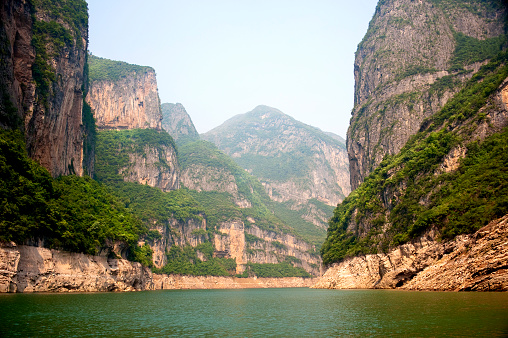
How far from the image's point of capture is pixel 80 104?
315ft

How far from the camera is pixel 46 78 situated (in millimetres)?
73625

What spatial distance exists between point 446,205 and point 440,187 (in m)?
7.88

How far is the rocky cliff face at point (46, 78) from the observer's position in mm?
58656

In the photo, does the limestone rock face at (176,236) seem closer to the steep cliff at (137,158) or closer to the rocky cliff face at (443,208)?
the steep cliff at (137,158)

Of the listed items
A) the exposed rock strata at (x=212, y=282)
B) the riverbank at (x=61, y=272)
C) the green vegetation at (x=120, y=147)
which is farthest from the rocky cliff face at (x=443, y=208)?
the green vegetation at (x=120, y=147)

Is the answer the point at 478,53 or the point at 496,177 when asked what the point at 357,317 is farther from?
the point at 478,53

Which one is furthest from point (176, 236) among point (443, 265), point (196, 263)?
point (443, 265)

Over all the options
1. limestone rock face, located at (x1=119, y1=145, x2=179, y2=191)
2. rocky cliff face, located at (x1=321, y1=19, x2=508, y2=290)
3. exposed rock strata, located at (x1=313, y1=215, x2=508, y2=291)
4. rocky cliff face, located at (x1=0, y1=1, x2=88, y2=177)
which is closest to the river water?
exposed rock strata, located at (x1=313, y1=215, x2=508, y2=291)

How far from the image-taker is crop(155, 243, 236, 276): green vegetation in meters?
148

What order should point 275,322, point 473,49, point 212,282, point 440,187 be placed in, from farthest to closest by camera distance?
point 212,282 < point 473,49 < point 440,187 < point 275,322

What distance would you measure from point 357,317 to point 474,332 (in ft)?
37.9

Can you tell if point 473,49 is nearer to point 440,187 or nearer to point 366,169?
point 366,169

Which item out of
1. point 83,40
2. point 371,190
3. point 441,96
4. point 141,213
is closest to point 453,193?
point 371,190

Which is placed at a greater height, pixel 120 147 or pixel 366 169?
pixel 120 147
